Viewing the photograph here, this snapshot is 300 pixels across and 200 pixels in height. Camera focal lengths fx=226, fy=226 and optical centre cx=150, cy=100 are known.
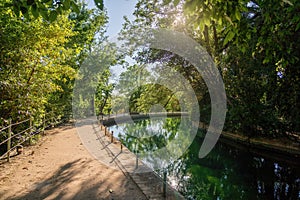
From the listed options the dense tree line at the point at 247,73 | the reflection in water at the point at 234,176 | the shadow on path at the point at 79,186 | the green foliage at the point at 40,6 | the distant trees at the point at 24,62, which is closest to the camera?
the green foliage at the point at 40,6

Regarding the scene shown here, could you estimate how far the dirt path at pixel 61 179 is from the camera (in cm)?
550

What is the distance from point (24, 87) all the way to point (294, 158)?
13.8 meters

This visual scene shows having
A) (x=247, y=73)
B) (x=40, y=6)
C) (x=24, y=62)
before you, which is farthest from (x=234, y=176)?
(x=40, y=6)

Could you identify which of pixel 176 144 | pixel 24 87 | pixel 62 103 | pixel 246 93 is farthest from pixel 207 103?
pixel 24 87

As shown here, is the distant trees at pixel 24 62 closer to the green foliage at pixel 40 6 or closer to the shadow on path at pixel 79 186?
the shadow on path at pixel 79 186

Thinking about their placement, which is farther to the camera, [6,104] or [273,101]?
[273,101]

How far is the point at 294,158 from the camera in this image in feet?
40.7

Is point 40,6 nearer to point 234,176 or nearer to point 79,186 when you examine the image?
point 79,186

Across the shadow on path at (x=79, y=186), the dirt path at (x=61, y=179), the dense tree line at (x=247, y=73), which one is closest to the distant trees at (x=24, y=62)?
the dirt path at (x=61, y=179)

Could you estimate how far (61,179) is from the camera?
644cm

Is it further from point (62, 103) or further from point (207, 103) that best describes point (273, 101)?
point (62, 103)

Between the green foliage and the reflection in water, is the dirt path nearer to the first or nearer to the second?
the reflection in water

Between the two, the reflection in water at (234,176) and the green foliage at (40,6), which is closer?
the green foliage at (40,6)

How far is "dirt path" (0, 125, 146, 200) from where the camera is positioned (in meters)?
5.50
